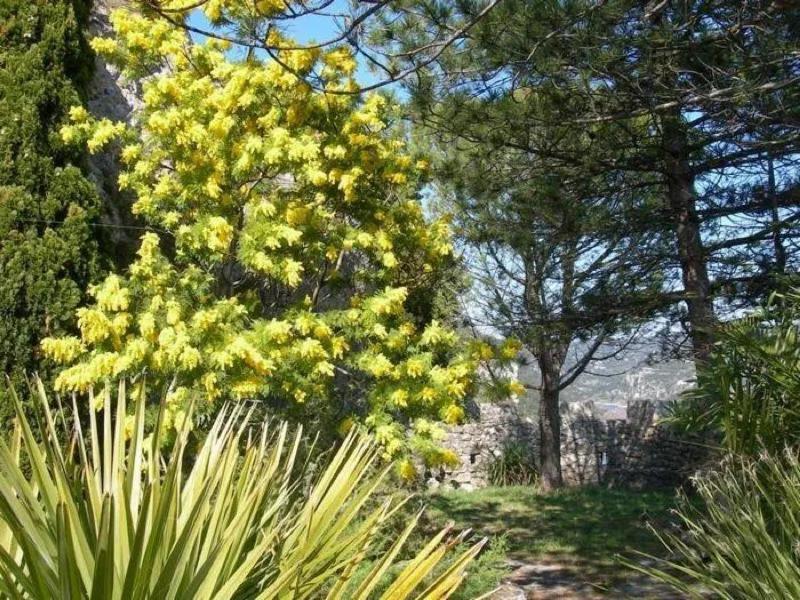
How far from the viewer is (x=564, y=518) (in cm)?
952

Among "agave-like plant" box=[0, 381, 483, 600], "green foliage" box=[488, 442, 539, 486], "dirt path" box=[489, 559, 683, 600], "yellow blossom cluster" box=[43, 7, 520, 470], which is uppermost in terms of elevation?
"yellow blossom cluster" box=[43, 7, 520, 470]

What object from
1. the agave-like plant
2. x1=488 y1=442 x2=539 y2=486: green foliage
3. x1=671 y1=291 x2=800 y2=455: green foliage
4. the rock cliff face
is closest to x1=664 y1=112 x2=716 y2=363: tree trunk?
x1=671 y1=291 x2=800 y2=455: green foliage

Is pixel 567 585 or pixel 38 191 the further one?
pixel 38 191

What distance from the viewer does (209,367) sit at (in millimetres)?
5621

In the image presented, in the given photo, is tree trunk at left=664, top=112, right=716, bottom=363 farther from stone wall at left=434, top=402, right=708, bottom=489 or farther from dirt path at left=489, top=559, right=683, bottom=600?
stone wall at left=434, top=402, right=708, bottom=489

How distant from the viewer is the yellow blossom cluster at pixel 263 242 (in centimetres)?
566

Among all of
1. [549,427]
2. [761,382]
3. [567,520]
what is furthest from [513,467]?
[761,382]

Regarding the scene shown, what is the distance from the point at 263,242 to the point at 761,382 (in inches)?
156

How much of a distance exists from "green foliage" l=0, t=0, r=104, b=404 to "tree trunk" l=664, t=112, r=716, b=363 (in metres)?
5.34

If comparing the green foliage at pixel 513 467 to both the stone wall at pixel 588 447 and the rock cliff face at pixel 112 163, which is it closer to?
the stone wall at pixel 588 447

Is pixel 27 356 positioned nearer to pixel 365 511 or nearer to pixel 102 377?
pixel 102 377

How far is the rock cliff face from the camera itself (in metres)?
7.64

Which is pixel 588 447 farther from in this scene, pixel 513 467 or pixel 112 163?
pixel 112 163

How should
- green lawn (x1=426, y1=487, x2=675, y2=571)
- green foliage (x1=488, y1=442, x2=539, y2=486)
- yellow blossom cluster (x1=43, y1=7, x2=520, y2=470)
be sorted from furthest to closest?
green foliage (x1=488, y1=442, x2=539, y2=486) → green lawn (x1=426, y1=487, x2=675, y2=571) → yellow blossom cluster (x1=43, y1=7, x2=520, y2=470)
